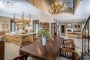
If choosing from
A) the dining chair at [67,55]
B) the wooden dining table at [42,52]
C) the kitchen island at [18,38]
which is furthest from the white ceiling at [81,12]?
the kitchen island at [18,38]

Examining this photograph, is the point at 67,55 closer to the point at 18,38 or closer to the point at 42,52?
the point at 42,52

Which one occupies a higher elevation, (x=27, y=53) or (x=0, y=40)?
(x=0, y=40)

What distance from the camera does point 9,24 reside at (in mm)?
9883

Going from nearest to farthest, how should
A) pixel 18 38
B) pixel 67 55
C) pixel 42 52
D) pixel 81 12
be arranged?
1. pixel 42 52
2. pixel 67 55
3. pixel 81 12
4. pixel 18 38

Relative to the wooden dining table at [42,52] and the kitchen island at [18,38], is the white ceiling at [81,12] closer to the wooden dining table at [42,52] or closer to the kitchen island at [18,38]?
the wooden dining table at [42,52]

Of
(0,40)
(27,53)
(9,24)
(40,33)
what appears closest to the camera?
(27,53)

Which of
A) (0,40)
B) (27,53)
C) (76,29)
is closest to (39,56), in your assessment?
(27,53)

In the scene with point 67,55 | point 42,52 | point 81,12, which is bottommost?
point 67,55

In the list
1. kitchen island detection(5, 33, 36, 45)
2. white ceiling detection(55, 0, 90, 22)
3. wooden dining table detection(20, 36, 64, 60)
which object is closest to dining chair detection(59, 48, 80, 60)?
wooden dining table detection(20, 36, 64, 60)

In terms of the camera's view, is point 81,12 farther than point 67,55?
Yes

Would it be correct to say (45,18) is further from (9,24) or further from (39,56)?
(39,56)

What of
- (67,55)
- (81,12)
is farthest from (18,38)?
(81,12)

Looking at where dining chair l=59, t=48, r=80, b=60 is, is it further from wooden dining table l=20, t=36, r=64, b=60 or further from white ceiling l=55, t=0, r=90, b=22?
white ceiling l=55, t=0, r=90, b=22

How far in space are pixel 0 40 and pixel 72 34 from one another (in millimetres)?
10544
